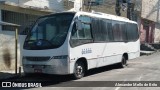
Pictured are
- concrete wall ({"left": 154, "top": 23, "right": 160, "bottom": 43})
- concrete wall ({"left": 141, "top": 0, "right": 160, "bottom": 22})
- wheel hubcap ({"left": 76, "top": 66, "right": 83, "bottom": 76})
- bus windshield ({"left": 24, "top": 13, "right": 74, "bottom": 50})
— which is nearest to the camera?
bus windshield ({"left": 24, "top": 13, "right": 74, "bottom": 50})

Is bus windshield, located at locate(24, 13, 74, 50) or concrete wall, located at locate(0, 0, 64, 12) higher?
concrete wall, located at locate(0, 0, 64, 12)

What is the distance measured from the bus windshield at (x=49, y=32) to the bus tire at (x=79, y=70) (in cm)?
125

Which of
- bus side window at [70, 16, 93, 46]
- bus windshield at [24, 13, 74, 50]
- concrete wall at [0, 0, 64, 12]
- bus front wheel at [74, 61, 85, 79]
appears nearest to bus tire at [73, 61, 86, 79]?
bus front wheel at [74, 61, 85, 79]

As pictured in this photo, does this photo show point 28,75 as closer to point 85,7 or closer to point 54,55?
point 54,55

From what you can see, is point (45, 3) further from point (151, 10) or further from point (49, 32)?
point (151, 10)

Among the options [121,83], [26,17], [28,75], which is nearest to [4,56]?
[28,75]

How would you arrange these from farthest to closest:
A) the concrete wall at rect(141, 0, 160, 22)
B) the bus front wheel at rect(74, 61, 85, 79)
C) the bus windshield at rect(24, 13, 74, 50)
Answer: the concrete wall at rect(141, 0, 160, 22)
the bus front wheel at rect(74, 61, 85, 79)
the bus windshield at rect(24, 13, 74, 50)

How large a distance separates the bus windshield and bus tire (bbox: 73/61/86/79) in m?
1.25

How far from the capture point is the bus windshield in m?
12.9

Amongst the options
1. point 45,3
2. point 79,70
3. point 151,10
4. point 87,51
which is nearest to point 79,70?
point 79,70

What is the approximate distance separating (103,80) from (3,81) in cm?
378

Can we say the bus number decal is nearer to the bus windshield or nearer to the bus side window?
the bus side window

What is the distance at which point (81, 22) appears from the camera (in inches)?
544

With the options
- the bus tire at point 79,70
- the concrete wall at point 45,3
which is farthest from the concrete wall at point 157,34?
the bus tire at point 79,70
